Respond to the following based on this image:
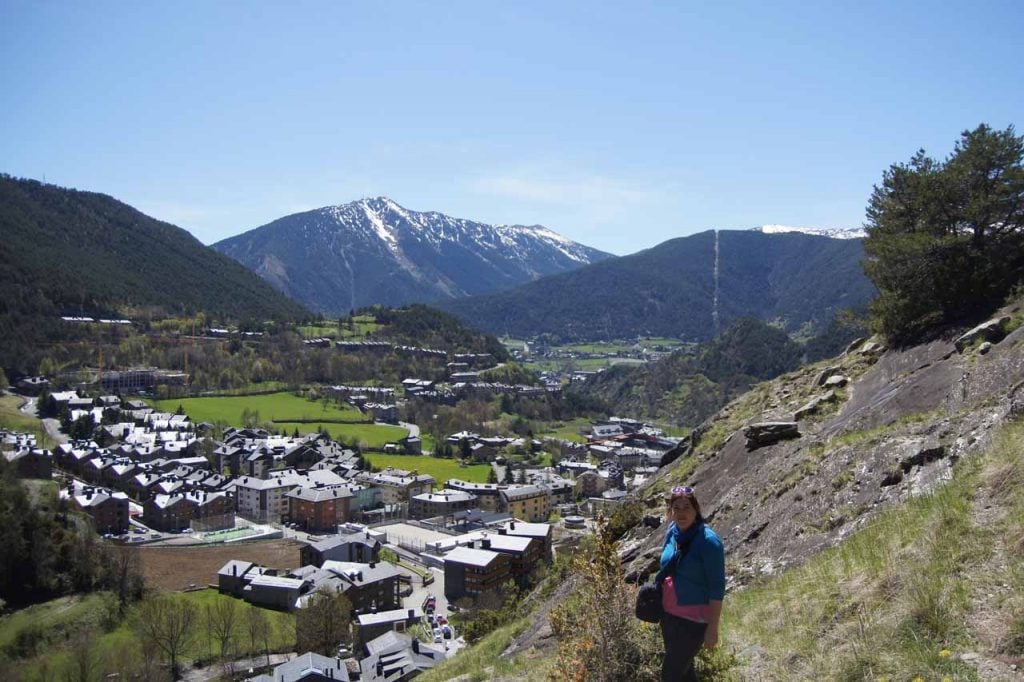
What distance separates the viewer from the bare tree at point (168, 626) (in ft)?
112

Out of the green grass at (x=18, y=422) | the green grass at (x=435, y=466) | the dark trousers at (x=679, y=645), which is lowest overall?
the green grass at (x=435, y=466)

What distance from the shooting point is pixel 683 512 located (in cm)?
514

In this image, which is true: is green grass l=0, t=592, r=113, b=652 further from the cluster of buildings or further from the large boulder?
the large boulder

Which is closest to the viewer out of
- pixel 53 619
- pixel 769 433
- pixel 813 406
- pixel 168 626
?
pixel 769 433

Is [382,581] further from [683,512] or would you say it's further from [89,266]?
[89,266]

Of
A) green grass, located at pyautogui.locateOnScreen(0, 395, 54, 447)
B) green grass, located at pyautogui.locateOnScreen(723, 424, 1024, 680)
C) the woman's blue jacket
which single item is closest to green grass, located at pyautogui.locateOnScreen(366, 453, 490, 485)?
green grass, located at pyautogui.locateOnScreen(0, 395, 54, 447)

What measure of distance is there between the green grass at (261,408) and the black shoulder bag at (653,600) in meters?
94.2

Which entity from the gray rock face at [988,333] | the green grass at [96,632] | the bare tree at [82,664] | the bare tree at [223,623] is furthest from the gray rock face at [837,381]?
the bare tree at [82,664]

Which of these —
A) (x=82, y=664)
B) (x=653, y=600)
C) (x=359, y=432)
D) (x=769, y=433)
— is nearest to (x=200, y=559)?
(x=82, y=664)

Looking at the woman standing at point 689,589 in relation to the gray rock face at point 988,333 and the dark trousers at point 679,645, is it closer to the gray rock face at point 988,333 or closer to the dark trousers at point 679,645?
the dark trousers at point 679,645

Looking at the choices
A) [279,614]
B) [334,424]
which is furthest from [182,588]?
[334,424]

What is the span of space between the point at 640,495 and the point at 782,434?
4314 millimetres

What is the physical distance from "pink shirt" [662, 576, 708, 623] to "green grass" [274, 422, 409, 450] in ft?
275

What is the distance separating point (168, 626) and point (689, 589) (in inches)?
1475
